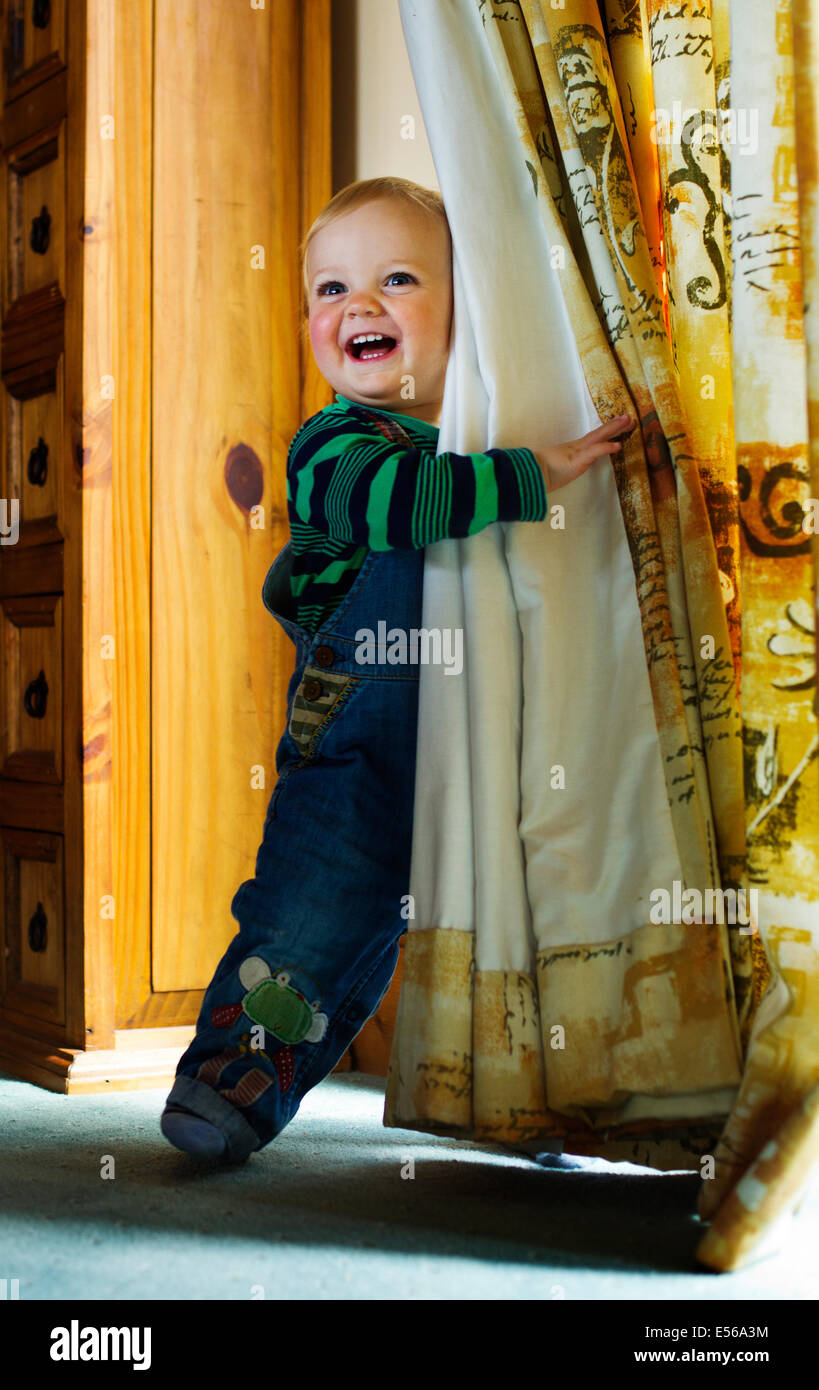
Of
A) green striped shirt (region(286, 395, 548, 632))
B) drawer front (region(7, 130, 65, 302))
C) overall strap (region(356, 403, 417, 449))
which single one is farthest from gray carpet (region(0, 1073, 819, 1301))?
drawer front (region(7, 130, 65, 302))

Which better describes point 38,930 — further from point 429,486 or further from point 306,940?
point 429,486

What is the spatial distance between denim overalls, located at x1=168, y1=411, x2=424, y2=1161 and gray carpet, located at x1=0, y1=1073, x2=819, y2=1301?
80mm

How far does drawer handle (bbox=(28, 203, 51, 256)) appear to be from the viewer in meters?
1.50

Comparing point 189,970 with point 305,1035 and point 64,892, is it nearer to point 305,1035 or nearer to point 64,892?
point 64,892

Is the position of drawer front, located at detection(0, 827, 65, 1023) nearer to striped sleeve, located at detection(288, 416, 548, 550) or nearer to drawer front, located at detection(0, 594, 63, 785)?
drawer front, located at detection(0, 594, 63, 785)

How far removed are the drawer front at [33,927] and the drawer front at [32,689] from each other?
8 cm

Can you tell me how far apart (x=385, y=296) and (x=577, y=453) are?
241 millimetres

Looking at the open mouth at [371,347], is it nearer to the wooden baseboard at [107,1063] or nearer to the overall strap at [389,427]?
the overall strap at [389,427]

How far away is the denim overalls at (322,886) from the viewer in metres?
0.98

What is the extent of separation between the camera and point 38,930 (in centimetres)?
148

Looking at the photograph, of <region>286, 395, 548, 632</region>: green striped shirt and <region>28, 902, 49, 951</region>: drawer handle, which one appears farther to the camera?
<region>28, 902, 49, 951</region>: drawer handle

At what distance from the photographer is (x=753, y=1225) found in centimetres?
75

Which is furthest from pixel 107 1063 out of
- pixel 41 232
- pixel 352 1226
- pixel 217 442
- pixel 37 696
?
pixel 41 232
